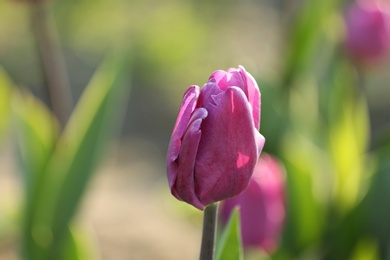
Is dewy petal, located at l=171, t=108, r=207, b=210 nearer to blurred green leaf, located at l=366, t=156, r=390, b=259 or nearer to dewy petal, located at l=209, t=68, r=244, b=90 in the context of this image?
dewy petal, located at l=209, t=68, r=244, b=90

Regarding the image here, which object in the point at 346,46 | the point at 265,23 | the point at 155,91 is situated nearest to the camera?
the point at 346,46

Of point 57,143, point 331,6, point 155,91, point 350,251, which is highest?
point 331,6

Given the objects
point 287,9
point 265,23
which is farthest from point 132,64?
point 287,9

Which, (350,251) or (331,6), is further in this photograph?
(331,6)

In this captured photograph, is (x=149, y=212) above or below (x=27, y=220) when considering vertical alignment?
below

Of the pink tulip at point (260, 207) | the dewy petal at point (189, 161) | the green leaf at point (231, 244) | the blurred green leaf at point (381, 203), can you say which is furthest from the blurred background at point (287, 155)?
the dewy petal at point (189, 161)

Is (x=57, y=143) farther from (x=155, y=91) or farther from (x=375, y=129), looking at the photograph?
(x=155, y=91)

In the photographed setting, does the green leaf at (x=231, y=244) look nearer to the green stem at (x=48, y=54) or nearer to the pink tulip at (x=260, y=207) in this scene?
the pink tulip at (x=260, y=207)
